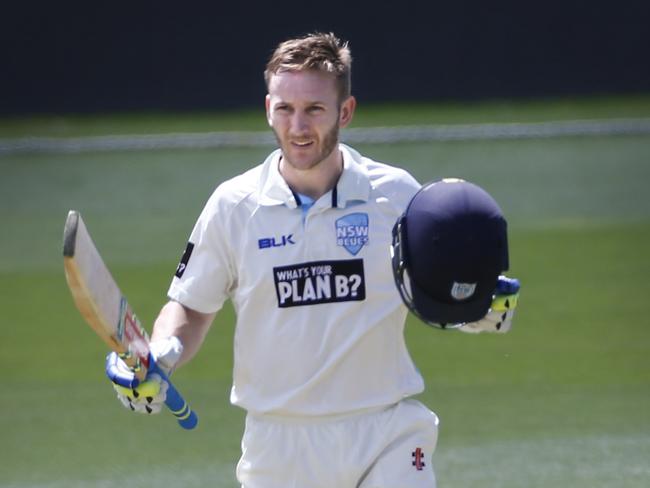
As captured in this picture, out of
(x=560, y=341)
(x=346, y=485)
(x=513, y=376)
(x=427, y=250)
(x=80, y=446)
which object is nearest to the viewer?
(x=427, y=250)

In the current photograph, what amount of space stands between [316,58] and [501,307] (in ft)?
3.02

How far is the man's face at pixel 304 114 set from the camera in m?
3.85

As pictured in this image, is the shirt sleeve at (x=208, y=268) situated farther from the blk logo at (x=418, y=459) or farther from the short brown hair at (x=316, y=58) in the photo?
the blk logo at (x=418, y=459)

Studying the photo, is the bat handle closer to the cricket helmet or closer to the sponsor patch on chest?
the sponsor patch on chest

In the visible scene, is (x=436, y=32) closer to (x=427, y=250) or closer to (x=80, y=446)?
(x=80, y=446)

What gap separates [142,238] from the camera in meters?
11.7

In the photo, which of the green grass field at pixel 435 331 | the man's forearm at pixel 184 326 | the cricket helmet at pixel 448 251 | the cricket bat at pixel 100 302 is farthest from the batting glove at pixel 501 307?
the green grass field at pixel 435 331

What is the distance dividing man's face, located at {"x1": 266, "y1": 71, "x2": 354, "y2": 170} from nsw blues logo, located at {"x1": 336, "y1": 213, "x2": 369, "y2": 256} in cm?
20

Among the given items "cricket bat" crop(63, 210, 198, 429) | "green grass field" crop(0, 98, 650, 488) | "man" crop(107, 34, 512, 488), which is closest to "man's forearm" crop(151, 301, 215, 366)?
"man" crop(107, 34, 512, 488)

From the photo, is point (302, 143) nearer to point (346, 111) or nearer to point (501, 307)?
point (346, 111)

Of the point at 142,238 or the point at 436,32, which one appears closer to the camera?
the point at 142,238

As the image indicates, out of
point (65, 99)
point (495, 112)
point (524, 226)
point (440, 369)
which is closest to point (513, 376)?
point (440, 369)

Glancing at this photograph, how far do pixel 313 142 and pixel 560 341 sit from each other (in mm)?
5468

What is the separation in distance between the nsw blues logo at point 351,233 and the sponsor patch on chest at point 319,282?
0.05m
